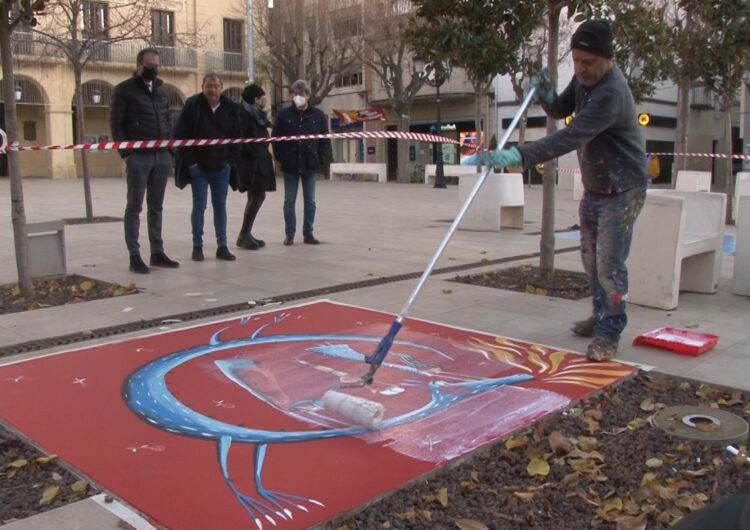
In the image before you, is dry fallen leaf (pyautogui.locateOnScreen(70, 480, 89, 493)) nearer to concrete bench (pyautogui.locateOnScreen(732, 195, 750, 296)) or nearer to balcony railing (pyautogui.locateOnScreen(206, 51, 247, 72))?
concrete bench (pyautogui.locateOnScreen(732, 195, 750, 296))

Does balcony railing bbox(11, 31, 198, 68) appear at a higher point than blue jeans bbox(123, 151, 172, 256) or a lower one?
higher

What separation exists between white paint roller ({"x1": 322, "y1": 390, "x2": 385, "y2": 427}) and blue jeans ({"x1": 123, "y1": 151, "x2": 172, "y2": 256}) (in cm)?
435

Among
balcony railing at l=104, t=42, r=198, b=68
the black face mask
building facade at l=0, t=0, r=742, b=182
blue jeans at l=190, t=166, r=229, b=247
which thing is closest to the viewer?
the black face mask

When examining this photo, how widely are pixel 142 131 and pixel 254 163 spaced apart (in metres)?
2.00

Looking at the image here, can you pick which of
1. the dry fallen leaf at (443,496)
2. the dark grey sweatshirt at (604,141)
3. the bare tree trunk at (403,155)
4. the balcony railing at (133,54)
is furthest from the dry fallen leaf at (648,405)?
the balcony railing at (133,54)

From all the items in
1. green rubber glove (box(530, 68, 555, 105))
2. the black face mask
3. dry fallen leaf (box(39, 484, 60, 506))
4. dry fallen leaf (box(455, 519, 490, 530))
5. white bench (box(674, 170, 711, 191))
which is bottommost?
dry fallen leaf (box(455, 519, 490, 530))

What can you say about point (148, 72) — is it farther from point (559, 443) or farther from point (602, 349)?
point (559, 443)

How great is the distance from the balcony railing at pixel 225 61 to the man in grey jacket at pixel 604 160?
1490 inches

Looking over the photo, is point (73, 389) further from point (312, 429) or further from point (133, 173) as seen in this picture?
point (133, 173)

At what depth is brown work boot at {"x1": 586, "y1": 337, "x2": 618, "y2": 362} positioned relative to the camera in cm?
460

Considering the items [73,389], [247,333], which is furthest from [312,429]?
[247,333]

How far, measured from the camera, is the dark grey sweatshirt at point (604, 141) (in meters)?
4.30

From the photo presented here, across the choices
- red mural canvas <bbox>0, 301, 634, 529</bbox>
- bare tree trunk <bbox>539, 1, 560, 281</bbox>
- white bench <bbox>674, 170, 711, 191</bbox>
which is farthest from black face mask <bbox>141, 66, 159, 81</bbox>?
white bench <bbox>674, 170, 711, 191</bbox>

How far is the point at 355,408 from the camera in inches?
139
